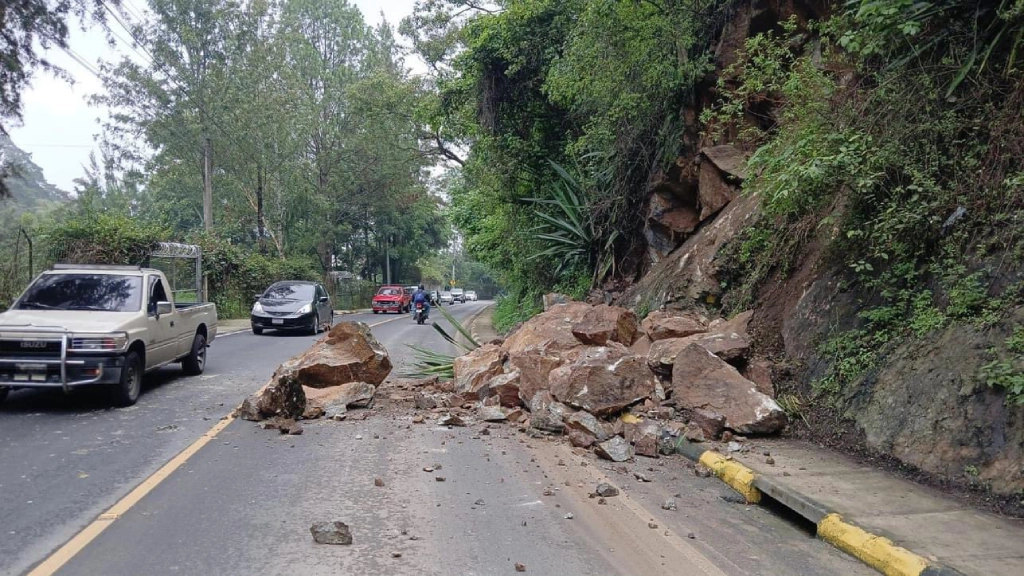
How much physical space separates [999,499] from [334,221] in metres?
42.6

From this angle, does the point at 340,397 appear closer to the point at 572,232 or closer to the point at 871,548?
the point at 871,548

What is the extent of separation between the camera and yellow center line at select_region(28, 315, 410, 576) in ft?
13.0

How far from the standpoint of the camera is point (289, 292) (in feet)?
71.2

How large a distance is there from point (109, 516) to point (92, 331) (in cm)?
436

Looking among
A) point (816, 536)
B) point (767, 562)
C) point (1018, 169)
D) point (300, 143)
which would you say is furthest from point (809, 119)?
point (300, 143)

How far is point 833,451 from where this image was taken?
6.38 meters

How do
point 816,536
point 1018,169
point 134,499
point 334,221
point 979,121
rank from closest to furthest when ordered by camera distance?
1. point 816,536
2. point 134,499
3. point 1018,169
4. point 979,121
5. point 334,221

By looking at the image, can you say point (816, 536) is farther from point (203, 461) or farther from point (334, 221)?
point (334, 221)

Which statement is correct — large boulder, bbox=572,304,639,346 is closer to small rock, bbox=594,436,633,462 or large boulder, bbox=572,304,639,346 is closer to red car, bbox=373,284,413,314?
small rock, bbox=594,436,633,462

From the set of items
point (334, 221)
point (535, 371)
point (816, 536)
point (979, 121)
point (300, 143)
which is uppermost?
point (300, 143)

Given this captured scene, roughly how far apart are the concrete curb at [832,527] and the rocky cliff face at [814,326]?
47.2 inches

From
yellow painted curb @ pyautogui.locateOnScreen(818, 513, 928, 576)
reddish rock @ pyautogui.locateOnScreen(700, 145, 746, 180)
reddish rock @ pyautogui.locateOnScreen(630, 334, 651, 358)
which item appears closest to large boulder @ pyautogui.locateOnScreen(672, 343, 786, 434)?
reddish rock @ pyautogui.locateOnScreen(630, 334, 651, 358)

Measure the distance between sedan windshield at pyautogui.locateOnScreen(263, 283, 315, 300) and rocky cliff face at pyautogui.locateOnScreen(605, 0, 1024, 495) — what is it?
36.9 ft

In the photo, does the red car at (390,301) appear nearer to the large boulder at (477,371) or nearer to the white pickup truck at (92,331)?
the white pickup truck at (92,331)
